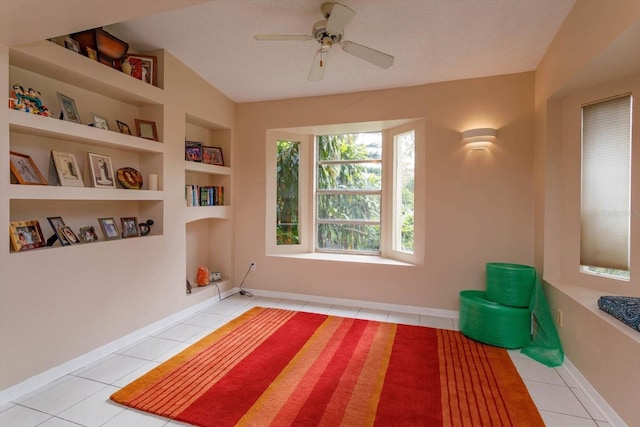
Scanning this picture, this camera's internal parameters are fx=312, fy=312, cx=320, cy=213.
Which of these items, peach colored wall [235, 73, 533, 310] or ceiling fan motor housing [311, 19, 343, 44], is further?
peach colored wall [235, 73, 533, 310]

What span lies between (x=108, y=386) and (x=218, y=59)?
10.2 ft

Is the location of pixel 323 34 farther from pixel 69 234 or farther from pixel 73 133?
pixel 69 234

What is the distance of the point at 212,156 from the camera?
13.5ft

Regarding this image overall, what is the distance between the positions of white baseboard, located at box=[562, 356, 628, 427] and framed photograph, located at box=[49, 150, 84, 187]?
401 centimetres

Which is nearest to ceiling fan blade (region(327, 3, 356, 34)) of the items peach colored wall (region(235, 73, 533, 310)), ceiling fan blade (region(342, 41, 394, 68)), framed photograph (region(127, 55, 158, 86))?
ceiling fan blade (region(342, 41, 394, 68))

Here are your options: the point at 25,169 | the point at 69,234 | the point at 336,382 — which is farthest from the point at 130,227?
the point at 336,382

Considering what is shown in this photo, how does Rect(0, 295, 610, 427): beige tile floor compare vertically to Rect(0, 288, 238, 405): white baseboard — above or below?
below

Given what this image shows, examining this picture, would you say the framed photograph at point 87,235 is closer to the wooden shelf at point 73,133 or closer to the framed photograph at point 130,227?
the framed photograph at point 130,227

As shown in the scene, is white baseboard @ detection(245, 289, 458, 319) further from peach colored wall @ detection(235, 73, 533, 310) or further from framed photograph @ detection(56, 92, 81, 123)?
framed photograph @ detection(56, 92, 81, 123)

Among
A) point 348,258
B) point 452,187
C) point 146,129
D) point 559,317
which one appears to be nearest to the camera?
point 559,317

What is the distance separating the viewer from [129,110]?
3172mm

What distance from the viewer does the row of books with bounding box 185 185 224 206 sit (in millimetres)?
3699

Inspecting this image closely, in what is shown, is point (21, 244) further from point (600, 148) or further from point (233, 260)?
point (600, 148)

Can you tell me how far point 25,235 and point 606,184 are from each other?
4.38 metres
